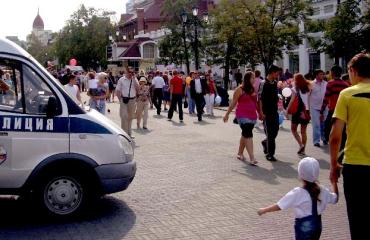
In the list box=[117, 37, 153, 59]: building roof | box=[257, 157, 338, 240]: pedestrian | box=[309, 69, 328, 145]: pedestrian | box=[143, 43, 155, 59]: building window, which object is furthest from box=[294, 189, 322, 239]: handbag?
box=[143, 43, 155, 59]: building window

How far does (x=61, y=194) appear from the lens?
23.4 ft

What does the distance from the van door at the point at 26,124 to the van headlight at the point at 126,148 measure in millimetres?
707

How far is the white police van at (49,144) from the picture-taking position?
6875mm

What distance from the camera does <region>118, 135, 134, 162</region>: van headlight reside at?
7.41 meters

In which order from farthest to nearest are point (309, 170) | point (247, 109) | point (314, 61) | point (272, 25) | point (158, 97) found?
point (314, 61)
point (272, 25)
point (158, 97)
point (247, 109)
point (309, 170)

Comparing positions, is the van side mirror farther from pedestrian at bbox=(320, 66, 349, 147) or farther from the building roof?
the building roof

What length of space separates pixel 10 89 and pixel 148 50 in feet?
232

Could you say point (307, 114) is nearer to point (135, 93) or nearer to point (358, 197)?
point (135, 93)

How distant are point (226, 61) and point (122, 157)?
27079 millimetres

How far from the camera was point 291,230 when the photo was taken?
662 cm

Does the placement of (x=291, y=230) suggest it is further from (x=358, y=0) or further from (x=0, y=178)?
(x=358, y=0)

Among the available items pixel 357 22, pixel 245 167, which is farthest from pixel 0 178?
pixel 357 22

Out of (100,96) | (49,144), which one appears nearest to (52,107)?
(49,144)

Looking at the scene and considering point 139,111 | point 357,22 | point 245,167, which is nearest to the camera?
point 245,167
